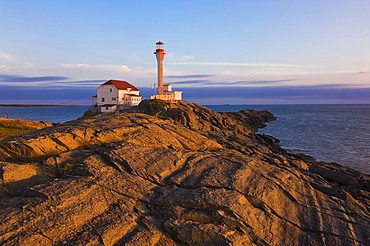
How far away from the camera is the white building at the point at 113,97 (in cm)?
6681

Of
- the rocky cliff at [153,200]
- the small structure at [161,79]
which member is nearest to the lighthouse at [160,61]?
the small structure at [161,79]

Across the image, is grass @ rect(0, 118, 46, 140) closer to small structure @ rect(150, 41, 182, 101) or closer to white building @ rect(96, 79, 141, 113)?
white building @ rect(96, 79, 141, 113)

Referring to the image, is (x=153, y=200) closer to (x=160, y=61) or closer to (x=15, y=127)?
(x=15, y=127)

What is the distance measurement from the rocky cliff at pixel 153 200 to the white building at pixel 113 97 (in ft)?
162

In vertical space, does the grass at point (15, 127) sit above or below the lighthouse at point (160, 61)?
below

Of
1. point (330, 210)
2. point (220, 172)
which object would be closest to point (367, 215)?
point (330, 210)

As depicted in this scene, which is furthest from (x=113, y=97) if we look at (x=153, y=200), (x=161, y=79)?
(x=153, y=200)

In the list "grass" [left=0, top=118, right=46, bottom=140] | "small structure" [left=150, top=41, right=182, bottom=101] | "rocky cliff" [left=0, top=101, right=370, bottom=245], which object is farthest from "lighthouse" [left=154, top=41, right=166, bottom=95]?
"rocky cliff" [left=0, top=101, right=370, bottom=245]

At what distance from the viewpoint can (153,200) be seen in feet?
41.3

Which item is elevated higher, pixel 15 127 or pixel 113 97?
pixel 113 97

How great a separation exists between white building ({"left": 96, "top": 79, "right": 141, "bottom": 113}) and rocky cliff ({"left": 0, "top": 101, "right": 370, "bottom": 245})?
49.4 m

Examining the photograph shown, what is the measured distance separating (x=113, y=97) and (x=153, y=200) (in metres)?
58.7

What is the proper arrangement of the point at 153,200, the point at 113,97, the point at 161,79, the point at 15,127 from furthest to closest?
the point at 161,79 → the point at 113,97 → the point at 15,127 → the point at 153,200

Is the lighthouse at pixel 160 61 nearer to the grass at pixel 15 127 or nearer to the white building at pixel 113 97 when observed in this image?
the white building at pixel 113 97
